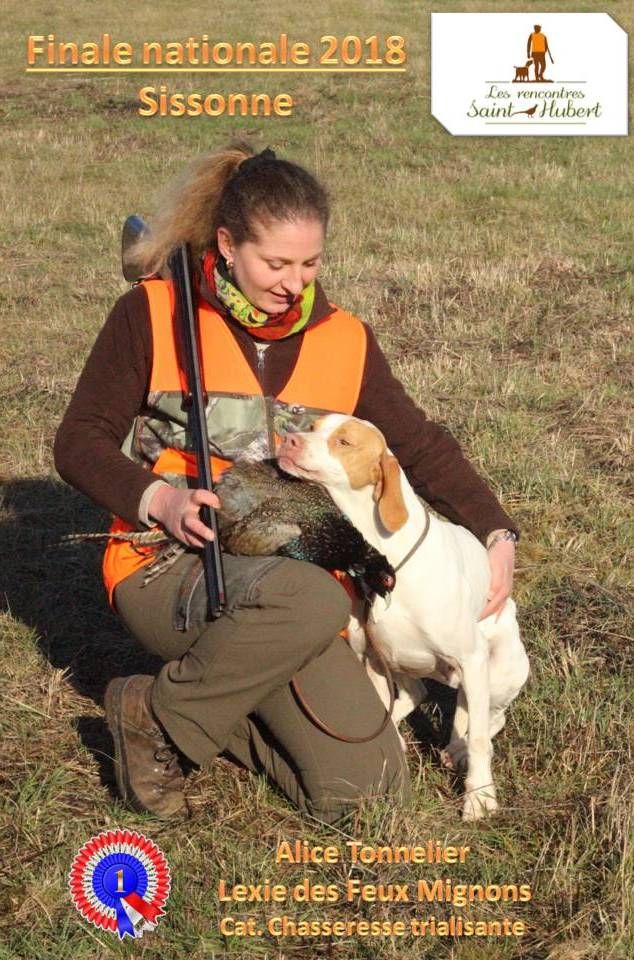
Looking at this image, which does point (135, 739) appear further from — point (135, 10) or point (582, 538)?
point (135, 10)

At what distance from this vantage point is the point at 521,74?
48.2 feet

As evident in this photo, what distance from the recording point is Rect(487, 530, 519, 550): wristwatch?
401 centimetres

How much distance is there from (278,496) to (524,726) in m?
1.19

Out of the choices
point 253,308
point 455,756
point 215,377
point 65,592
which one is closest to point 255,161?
point 253,308

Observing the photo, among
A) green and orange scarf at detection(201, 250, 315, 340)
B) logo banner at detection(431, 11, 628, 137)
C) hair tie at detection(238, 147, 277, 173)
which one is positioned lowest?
green and orange scarf at detection(201, 250, 315, 340)

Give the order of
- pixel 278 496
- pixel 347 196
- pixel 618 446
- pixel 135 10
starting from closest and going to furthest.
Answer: pixel 278 496, pixel 618 446, pixel 347 196, pixel 135 10

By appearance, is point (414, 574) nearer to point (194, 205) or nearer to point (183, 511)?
point (183, 511)

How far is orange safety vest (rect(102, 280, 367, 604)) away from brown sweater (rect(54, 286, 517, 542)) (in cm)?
4

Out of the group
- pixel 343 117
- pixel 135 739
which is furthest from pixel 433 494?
pixel 343 117

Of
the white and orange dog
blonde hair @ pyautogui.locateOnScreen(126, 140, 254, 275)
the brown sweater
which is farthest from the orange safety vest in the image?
the white and orange dog

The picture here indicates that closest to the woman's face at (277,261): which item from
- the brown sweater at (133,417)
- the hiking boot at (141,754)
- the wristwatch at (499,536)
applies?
the brown sweater at (133,417)

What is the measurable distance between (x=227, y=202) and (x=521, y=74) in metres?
11.9

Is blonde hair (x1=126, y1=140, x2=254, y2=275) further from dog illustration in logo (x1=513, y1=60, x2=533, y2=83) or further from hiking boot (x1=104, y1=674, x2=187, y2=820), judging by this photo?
dog illustration in logo (x1=513, y1=60, x2=533, y2=83)

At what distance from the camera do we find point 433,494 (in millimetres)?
4137
